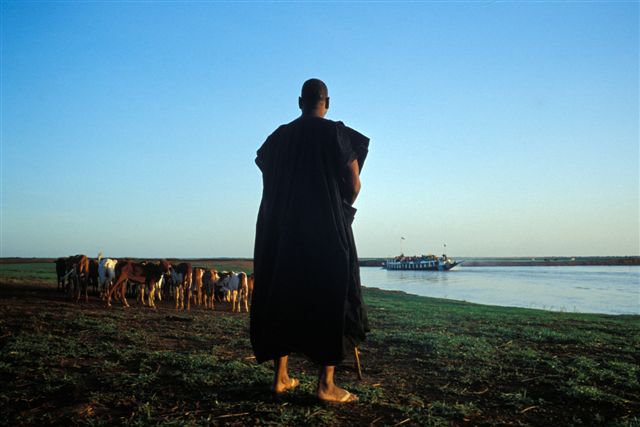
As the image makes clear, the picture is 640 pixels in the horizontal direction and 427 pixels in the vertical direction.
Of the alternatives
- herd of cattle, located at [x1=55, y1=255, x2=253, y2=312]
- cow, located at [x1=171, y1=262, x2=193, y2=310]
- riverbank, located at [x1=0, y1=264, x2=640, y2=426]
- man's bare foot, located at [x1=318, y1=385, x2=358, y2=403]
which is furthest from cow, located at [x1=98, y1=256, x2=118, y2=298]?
man's bare foot, located at [x1=318, y1=385, x2=358, y2=403]

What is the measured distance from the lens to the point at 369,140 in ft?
11.8

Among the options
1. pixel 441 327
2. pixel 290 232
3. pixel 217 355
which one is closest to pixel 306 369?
pixel 217 355

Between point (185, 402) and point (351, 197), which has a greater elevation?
point (351, 197)

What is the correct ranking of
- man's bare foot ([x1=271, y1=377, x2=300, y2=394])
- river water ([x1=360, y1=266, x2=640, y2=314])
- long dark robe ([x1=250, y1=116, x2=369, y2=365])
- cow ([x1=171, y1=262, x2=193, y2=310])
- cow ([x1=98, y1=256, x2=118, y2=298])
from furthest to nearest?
river water ([x1=360, y1=266, x2=640, y2=314])
cow ([x1=171, y1=262, x2=193, y2=310])
cow ([x1=98, y1=256, x2=118, y2=298])
man's bare foot ([x1=271, y1=377, x2=300, y2=394])
long dark robe ([x1=250, y1=116, x2=369, y2=365])

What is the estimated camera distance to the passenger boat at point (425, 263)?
3337 inches

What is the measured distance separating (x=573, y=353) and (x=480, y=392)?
3.17 m

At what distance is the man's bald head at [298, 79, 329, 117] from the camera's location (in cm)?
Answer: 367

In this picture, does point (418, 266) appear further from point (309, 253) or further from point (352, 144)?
point (309, 253)

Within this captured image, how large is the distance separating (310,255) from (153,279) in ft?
37.1

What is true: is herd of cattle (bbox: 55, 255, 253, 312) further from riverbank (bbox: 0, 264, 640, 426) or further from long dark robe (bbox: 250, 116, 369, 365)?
long dark robe (bbox: 250, 116, 369, 365)

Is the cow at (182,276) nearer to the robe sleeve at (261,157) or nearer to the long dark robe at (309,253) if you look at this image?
the robe sleeve at (261,157)

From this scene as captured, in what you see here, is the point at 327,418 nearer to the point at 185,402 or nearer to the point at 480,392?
the point at 185,402

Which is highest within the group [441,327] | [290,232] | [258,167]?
[258,167]

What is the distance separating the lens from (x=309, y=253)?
128 inches
